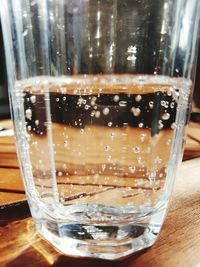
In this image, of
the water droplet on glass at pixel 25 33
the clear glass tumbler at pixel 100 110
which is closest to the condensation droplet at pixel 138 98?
the clear glass tumbler at pixel 100 110

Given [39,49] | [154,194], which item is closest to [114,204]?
[154,194]

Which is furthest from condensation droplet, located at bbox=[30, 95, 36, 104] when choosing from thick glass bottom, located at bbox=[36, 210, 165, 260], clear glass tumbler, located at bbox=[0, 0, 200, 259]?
thick glass bottom, located at bbox=[36, 210, 165, 260]

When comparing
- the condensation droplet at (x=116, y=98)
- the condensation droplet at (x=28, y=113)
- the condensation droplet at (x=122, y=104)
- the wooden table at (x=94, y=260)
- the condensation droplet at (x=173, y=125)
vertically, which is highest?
the condensation droplet at (x=116, y=98)

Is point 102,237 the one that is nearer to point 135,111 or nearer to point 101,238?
point 101,238

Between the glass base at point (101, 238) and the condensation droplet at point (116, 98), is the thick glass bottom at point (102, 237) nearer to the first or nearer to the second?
the glass base at point (101, 238)

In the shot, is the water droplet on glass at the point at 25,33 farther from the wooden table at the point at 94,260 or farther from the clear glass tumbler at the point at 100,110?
the wooden table at the point at 94,260

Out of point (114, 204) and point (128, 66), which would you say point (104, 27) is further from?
point (114, 204)

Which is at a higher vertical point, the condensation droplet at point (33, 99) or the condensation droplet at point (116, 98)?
the condensation droplet at point (116, 98)
